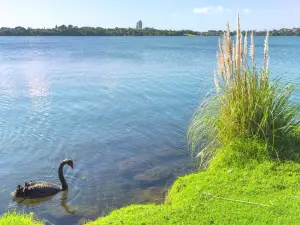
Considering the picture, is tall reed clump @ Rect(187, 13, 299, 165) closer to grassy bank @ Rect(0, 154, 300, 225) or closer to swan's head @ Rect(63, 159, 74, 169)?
grassy bank @ Rect(0, 154, 300, 225)

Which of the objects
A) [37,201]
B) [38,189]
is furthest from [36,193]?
[37,201]

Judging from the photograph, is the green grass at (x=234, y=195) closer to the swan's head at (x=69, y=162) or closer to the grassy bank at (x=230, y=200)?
the grassy bank at (x=230, y=200)

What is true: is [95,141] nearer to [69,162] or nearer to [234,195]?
[69,162]

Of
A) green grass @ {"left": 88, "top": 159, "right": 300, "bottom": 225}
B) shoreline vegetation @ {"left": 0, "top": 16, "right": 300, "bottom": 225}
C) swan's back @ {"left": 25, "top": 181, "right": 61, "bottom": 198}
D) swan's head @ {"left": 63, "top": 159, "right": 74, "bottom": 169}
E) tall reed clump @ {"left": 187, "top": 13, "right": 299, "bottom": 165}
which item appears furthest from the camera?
swan's head @ {"left": 63, "top": 159, "right": 74, "bottom": 169}

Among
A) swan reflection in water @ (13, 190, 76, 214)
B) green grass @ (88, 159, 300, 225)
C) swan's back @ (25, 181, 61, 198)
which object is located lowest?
swan reflection in water @ (13, 190, 76, 214)

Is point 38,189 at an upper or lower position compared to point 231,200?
lower

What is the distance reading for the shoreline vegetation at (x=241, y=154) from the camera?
6645 mm

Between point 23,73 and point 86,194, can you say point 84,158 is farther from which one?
point 23,73

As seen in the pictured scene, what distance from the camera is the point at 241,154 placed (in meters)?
8.56

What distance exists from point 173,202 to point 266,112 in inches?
117

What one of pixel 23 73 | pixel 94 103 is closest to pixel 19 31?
pixel 23 73

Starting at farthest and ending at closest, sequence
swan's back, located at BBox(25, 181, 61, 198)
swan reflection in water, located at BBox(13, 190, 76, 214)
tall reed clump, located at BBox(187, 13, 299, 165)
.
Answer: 1. swan's back, located at BBox(25, 181, 61, 198)
2. swan reflection in water, located at BBox(13, 190, 76, 214)
3. tall reed clump, located at BBox(187, 13, 299, 165)

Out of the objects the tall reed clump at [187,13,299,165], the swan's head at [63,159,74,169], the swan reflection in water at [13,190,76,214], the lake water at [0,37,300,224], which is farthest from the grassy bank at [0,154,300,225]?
the swan's head at [63,159,74,169]

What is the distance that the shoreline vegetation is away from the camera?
664 cm
